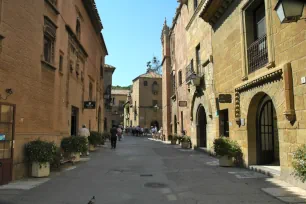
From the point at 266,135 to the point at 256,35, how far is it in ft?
12.2

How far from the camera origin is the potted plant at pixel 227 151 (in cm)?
1137

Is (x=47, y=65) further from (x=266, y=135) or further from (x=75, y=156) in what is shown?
(x=266, y=135)

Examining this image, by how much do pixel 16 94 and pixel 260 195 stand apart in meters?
7.15

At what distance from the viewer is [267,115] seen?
37.3 ft

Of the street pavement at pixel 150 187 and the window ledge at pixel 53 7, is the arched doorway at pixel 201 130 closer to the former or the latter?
the street pavement at pixel 150 187

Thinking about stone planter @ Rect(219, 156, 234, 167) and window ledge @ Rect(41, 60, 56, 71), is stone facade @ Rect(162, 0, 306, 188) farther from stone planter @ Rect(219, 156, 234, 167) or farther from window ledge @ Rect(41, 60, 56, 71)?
window ledge @ Rect(41, 60, 56, 71)

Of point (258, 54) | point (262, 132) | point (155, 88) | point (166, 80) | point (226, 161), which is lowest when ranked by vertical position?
point (226, 161)

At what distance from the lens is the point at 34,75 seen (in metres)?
10.1

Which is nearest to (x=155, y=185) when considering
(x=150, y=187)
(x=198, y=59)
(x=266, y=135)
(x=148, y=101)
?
(x=150, y=187)

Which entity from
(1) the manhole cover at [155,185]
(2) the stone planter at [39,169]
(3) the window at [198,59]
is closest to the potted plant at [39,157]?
(2) the stone planter at [39,169]

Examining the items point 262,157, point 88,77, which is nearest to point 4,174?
point 262,157

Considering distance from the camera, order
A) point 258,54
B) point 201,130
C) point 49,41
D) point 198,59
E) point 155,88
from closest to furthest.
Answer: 1. point 258,54
2. point 49,41
3. point 198,59
4. point 201,130
5. point 155,88

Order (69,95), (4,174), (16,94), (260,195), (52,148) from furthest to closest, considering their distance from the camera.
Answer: (69,95)
(52,148)
(16,94)
(4,174)
(260,195)

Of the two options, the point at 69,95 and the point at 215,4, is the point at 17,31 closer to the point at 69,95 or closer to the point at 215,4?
the point at 69,95
